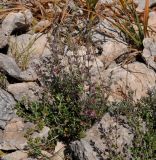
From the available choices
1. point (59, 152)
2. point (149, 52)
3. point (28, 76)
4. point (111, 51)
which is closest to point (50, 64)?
point (28, 76)

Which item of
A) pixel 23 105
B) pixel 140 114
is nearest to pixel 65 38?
pixel 23 105

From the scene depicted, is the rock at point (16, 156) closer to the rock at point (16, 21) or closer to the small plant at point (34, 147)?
the small plant at point (34, 147)

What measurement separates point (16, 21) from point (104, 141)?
240cm

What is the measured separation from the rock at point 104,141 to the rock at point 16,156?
0.55 metres

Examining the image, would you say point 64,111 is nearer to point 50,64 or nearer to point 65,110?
point 65,110

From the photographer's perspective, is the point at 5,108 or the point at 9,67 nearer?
the point at 5,108

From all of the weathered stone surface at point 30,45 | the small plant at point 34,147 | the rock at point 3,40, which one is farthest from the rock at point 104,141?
the rock at point 3,40


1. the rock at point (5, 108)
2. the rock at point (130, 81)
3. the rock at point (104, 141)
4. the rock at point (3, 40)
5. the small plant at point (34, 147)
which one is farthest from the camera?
the rock at point (3, 40)

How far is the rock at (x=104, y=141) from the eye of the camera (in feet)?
14.6

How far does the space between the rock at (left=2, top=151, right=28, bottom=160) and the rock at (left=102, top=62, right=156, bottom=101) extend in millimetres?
1215

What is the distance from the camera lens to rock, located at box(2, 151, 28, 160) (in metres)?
4.76

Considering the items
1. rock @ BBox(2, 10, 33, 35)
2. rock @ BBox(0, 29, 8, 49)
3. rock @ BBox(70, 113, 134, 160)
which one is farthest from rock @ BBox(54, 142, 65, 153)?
rock @ BBox(2, 10, 33, 35)

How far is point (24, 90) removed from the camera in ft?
17.9

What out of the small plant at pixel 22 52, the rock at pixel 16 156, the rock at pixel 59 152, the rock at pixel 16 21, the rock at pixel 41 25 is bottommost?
the rock at pixel 59 152
